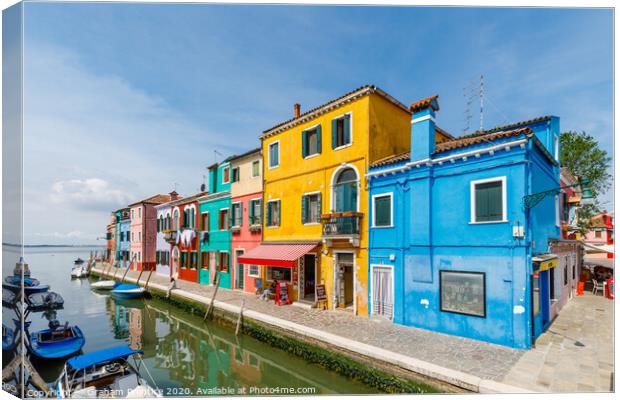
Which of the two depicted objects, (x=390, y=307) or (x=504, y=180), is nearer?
(x=504, y=180)

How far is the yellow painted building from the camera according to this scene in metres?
12.8

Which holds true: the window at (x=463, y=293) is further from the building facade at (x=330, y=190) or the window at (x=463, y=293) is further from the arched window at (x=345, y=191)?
→ the arched window at (x=345, y=191)

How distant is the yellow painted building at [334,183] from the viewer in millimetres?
12828

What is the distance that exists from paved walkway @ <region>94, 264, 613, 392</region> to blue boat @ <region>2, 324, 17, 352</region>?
778 cm

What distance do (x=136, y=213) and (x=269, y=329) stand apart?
2853 cm

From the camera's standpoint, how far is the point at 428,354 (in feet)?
27.3

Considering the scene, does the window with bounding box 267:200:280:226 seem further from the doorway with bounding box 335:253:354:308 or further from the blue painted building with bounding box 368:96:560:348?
the blue painted building with bounding box 368:96:560:348

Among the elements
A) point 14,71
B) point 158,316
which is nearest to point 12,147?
point 14,71

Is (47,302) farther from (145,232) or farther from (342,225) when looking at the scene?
(342,225)

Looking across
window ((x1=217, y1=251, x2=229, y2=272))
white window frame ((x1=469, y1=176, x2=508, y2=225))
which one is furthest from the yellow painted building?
window ((x1=217, y1=251, x2=229, y2=272))

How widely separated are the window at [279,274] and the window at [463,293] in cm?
821

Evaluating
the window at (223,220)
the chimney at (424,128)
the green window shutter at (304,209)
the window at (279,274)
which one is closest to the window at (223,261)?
the window at (223,220)

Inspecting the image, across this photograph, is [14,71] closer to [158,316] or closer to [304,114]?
[304,114]

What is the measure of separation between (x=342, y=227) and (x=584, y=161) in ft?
56.3
